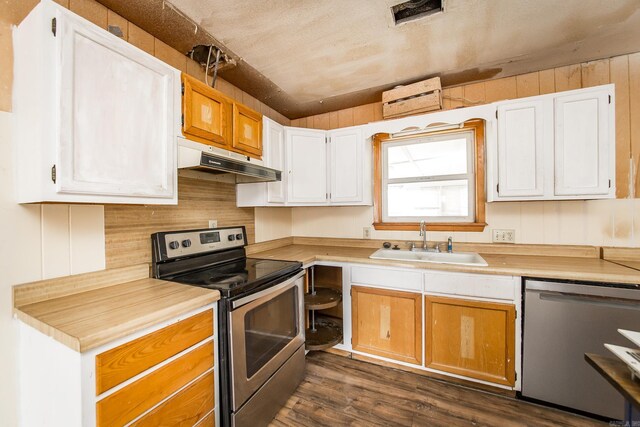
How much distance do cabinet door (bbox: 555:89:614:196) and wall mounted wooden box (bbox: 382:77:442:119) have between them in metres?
0.82

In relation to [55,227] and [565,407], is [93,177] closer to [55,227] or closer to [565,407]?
[55,227]

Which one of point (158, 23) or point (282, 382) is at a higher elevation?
point (158, 23)

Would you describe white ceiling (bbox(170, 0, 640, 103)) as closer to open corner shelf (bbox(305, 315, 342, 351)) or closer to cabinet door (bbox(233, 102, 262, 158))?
cabinet door (bbox(233, 102, 262, 158))

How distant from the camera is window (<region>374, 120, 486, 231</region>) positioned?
230 centimetres

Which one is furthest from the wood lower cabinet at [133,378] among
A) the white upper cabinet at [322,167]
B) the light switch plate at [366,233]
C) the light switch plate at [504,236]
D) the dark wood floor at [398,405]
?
the light switch plate at [504,236]

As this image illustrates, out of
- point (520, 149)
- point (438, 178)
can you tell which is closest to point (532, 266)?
point (520, 149)

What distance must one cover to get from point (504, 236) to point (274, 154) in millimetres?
2122

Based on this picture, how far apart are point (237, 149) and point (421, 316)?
1846 millimetres

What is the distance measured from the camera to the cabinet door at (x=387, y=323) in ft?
6.34

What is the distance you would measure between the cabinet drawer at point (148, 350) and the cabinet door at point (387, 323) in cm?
127

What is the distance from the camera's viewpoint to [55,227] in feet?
3.90

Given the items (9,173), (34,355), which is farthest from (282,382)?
(9,173)

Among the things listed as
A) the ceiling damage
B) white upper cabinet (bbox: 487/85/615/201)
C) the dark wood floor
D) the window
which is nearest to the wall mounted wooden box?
the ceiling damage

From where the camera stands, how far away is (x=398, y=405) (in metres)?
1.67
